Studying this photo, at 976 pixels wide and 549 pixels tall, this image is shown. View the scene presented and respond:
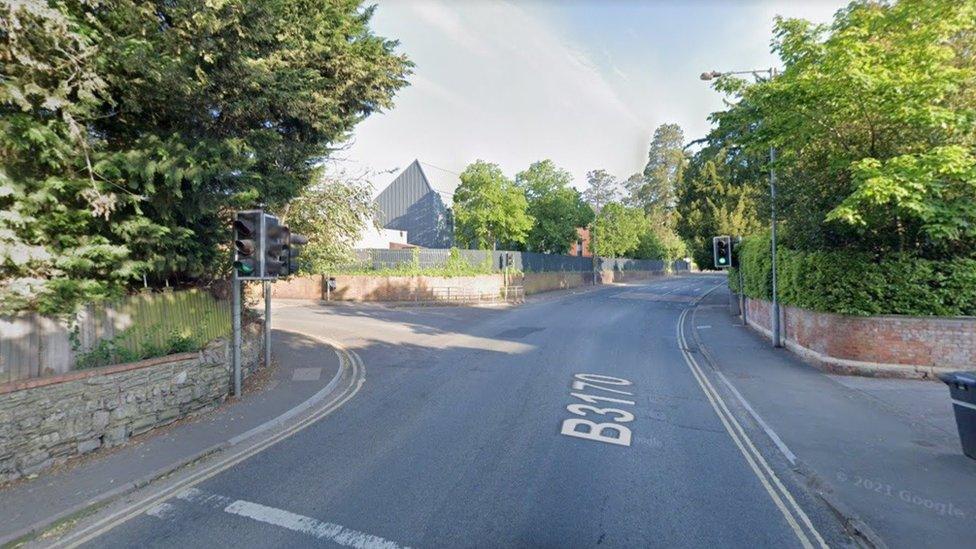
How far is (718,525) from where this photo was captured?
4387 mm

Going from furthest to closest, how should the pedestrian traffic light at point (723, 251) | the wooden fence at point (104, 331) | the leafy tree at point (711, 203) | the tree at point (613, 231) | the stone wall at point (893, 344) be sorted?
the tree at point (613, 231) → the leafy tree at point (711, 203) → the pedestrian traffic light at point (723, 251) → the stone wall at point (893, 344) → the wooden fence at point (104, 331)

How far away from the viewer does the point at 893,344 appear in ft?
32.3

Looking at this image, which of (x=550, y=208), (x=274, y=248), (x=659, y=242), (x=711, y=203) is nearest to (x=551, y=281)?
(x=550, y=208)

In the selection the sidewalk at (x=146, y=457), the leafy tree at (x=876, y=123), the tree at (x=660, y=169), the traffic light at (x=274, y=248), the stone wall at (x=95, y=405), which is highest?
the tree at (x=660, y=169)

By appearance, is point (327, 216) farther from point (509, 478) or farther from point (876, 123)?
point (876, 123)

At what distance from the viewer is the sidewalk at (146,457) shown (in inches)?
186

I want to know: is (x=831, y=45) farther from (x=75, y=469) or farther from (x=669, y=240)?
(x=669, y=240)

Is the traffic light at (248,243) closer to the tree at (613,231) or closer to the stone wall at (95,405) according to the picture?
the stone wall at (95,405)

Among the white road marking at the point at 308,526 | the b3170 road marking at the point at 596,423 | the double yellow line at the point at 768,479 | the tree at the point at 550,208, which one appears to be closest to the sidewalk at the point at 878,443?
the double yellow line at the point at 768,479

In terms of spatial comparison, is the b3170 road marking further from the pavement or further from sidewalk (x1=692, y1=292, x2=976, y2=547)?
sidewalk (x1=692, y1=292, x2=976, y2=547)

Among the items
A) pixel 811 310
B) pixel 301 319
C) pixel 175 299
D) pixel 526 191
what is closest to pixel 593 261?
pixel 526 191

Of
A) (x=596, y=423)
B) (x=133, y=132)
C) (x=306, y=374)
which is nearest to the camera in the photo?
(x=596, y=423)

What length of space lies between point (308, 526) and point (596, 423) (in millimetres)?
4352

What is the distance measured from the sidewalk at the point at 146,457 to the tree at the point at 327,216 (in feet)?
12.7
